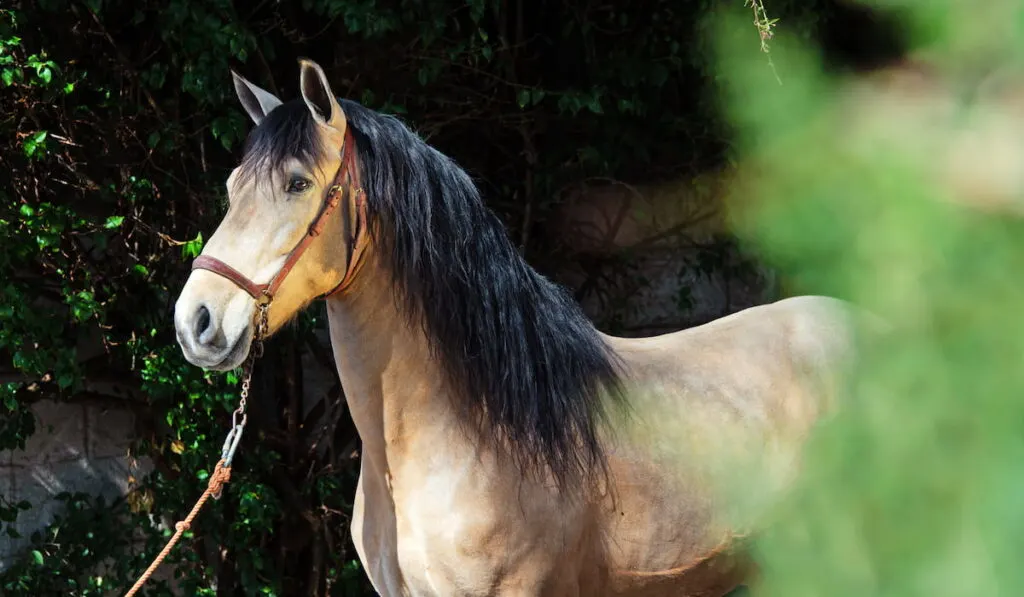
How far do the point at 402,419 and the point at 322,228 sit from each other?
40cm

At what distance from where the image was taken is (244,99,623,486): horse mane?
6.38 feet

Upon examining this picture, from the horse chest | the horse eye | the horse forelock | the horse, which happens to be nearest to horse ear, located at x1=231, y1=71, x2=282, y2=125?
the horse

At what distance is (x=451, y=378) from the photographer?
2018mm

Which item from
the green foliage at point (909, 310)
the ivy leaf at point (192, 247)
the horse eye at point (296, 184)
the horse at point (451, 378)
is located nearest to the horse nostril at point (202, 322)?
the horse at point (451, 378)

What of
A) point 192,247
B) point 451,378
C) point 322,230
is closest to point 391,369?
point 451,378

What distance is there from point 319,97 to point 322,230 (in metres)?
0.25

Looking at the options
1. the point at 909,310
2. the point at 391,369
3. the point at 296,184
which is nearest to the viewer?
the point at 909,310

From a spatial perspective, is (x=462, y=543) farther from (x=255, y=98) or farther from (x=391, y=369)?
(x=255, y=98)

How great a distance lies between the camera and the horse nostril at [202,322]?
5.84ft

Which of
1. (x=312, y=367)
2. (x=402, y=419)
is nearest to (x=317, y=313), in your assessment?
(x=312, y=367)

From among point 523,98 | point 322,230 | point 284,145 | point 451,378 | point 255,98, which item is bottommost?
point 451,378

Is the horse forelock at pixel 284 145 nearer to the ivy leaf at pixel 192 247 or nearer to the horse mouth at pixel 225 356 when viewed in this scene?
the horse mouth at pixel 225 356

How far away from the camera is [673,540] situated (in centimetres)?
218

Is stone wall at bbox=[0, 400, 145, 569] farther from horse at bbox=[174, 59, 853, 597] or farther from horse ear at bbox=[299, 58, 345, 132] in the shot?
horse ear at bbox=[299, 58, 345, 132]
